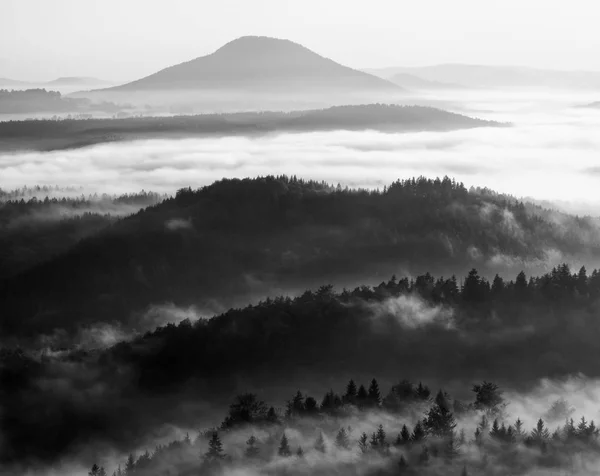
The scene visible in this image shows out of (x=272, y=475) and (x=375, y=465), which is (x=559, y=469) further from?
(x=272, y=475)

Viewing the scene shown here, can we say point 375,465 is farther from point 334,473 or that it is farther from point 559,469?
point 559,469

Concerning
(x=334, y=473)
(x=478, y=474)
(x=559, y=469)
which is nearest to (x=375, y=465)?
(x=334, y=473)

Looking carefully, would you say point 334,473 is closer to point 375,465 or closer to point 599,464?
point 375,465

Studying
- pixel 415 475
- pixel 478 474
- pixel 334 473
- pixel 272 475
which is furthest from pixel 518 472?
pixel 272 475

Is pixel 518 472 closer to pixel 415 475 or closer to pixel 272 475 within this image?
pixel 415 475

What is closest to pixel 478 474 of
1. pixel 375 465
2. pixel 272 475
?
pixel 375 465
